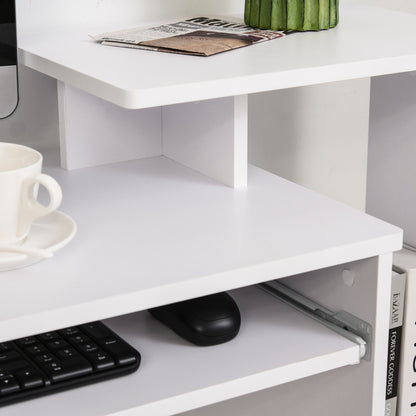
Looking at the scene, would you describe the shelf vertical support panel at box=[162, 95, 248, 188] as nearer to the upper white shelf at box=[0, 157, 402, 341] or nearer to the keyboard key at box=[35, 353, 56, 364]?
the upper white shelf at box=[0, 157, 402, 341]

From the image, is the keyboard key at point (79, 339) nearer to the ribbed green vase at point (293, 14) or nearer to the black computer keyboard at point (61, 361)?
the black computer keyboard at point (61, 361)

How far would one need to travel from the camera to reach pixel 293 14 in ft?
3.09

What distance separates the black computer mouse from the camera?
795mm

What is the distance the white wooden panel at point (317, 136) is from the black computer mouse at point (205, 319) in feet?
1.45

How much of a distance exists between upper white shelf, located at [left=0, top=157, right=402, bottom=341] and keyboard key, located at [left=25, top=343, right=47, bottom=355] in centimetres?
10

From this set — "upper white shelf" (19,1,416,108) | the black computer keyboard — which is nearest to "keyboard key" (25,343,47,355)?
the black computer keyboard

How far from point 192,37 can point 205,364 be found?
0.34 m

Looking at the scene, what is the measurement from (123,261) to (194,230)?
0.09m

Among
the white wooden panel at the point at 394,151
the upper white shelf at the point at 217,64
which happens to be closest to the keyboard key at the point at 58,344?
the upper white shelf at the point at 217,64

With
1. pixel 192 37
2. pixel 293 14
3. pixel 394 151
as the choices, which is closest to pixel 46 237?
pixel 192 37

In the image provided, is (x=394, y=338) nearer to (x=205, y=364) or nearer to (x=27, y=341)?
(x=205, y=364)

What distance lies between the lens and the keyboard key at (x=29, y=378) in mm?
701

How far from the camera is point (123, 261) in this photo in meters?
0.71

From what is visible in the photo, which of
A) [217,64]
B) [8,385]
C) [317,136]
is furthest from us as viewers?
[317,136]
